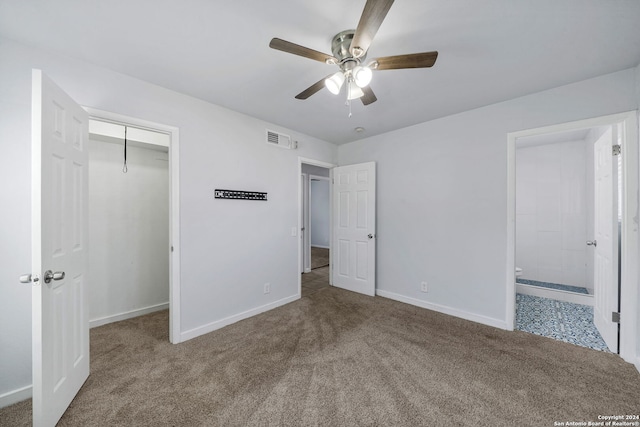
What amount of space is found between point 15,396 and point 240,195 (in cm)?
228

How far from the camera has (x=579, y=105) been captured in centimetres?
229

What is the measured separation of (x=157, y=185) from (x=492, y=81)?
400cm

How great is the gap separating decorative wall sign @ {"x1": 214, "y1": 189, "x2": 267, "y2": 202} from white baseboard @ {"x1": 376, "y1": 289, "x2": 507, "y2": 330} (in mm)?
2311

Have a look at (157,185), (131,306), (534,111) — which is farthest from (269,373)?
(534,111)

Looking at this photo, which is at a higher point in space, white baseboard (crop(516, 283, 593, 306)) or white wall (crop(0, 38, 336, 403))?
white wall (crop(0, 38, 336, 403))

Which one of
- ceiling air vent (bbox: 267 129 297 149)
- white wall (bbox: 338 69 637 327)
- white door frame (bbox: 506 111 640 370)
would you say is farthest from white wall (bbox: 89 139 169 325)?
white door frame (bbox: 506 111 640 370)

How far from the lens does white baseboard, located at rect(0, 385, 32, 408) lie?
5.42 feet

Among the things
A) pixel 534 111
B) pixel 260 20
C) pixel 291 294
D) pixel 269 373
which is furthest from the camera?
pixel 291 294

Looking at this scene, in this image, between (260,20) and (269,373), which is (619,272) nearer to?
(269,373)

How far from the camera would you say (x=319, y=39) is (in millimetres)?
1687

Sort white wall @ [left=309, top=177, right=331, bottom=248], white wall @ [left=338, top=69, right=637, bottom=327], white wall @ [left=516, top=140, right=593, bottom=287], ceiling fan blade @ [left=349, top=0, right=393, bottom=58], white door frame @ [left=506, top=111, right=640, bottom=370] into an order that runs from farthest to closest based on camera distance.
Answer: white wall @ [left=309, top=177, right=331, bottom=248] < white wall @ [left=516, top=140, right=593, bottom=287] < white wall @ [left=338, top=69, right=637, bottom=327] < white door frame @ [left=506, top=111, right=640, bottom=370] < ceiling fan blade @ [left=349, top=0, right=393, bottom=58]

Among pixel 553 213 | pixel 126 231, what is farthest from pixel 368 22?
pixel 553 213

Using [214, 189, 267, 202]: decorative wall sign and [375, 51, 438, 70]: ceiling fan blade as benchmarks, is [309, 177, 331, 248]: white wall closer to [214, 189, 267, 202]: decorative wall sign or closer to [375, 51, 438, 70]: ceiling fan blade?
[214, 189, 267, 202]: decorative wall sign

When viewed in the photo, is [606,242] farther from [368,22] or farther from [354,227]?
[368,22]
